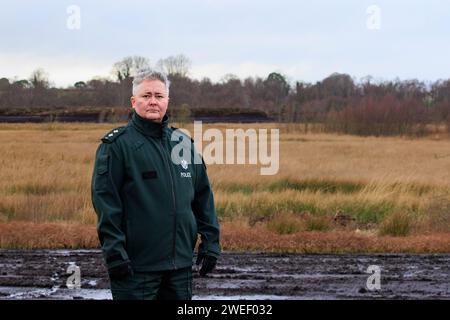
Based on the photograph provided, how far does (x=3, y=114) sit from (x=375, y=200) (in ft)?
175

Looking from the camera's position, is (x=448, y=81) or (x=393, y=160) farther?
(x=448, y=81)

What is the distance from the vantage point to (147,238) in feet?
15.8

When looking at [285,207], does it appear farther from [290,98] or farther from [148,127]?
[290,98]

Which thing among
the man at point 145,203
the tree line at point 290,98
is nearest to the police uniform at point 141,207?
the man at point 145,203

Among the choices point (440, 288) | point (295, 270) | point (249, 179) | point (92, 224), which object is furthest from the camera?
point (249, 179)

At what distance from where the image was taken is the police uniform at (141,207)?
4.74 metres

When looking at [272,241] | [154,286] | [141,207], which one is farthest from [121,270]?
[272,241]

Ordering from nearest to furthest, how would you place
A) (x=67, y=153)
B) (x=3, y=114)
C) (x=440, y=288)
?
(x=440, y=288), (x=67, y=153), (x=3, y=114)

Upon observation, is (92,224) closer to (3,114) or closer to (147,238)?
(147,238)

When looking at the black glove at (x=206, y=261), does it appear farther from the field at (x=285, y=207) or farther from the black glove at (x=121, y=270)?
the field at (x=285, y=207)

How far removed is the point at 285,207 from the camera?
16.3 metres

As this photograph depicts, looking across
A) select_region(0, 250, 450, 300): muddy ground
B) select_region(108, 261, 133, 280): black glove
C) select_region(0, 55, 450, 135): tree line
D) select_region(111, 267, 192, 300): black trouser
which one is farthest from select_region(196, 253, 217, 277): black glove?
select_region(0, 55, 450, 135): tree line

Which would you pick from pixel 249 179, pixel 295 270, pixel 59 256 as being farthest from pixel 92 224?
pixel 249 179

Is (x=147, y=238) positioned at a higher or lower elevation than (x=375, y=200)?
higher
